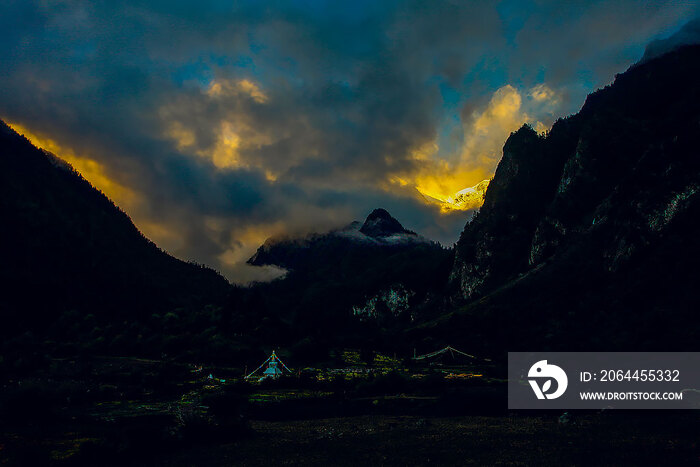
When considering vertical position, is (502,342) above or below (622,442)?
above

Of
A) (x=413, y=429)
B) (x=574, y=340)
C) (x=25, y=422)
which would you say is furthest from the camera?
(x=574, y=340)

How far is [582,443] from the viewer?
40094 millimetres

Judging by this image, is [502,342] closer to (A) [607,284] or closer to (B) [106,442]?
(A) [607,284]

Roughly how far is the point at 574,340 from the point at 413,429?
109 meters

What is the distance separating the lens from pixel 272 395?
91312 millimetres

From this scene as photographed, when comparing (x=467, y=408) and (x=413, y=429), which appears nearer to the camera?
(x=413, y=429)

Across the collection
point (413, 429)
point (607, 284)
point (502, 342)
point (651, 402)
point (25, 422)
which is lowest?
point (25, 422)

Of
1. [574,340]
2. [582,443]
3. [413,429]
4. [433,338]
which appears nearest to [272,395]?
[413,429]

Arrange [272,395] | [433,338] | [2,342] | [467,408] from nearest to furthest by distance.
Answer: [467,408] < [272,395] < [2,342] < [433,338]

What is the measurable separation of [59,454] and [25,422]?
2464 cm

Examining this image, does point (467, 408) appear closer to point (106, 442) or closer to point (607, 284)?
point (106, 442)
